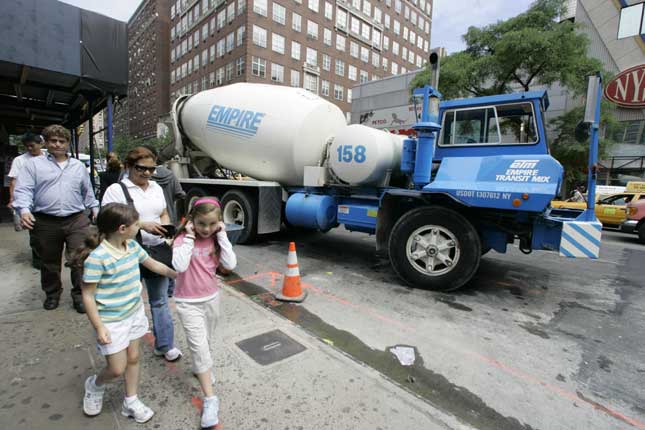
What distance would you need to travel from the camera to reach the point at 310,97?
6742 millimetres

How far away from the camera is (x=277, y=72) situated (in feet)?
133

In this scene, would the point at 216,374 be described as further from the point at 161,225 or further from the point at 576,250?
the point at 576,250

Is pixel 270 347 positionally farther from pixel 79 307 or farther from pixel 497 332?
pixel 497 332

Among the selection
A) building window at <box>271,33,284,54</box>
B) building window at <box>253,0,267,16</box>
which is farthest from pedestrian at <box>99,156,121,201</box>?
building window at <box>253,0,267,16</box>

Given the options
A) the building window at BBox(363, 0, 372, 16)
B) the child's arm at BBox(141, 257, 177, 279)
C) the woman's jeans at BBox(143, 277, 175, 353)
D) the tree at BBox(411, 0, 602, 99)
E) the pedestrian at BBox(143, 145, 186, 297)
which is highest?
the building window at BBox(363, 0, 372, 16)

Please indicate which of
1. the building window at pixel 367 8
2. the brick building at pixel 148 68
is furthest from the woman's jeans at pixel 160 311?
the brick building at pixel 148 68

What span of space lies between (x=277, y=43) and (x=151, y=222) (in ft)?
140

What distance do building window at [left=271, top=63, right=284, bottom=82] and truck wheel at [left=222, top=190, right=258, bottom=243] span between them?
121 feet

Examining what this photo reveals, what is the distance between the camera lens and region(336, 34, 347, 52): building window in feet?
155

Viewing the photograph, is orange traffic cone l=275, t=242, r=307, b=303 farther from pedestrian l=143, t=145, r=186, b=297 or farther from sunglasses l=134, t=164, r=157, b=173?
sunglasses l=134, t=164, r=157, b=173

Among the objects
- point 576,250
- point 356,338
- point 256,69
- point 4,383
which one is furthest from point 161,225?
point 256,69

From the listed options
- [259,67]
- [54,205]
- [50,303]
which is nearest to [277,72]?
[259,67]

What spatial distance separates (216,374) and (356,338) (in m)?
1.35

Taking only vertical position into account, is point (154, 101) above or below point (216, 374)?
above
